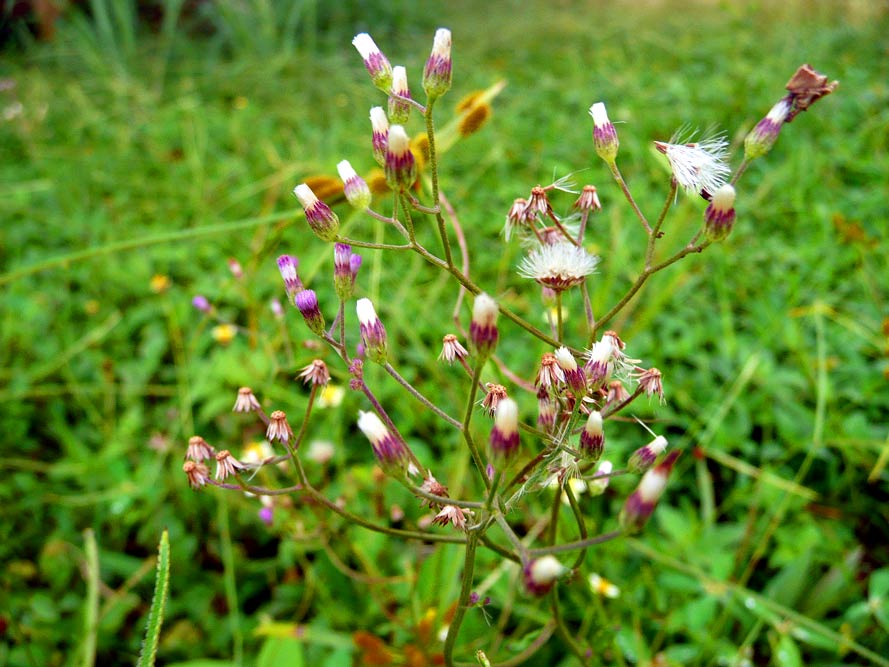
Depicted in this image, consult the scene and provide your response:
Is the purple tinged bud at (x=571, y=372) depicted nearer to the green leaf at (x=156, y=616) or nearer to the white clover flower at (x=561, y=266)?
the white clover flower at (x=561, y=266)

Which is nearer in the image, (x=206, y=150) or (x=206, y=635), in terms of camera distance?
(x=206, y=635)

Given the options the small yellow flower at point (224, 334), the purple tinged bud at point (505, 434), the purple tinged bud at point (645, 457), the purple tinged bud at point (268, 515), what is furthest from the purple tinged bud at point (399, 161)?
the small yellow flower at point (224, 334)

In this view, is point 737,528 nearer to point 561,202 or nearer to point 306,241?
point 561,202

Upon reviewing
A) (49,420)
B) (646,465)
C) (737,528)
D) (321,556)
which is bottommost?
(49,420)

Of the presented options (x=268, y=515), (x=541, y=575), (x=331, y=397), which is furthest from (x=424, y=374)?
(x=541, y=575)

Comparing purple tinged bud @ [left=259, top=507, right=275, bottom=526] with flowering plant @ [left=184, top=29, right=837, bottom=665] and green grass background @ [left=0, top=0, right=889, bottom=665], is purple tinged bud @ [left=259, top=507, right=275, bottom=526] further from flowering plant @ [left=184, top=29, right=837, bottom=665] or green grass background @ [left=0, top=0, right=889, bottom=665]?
flowering plant @ [left=184, top=29, right=837, bottom=665]

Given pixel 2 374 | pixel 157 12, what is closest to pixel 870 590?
pixel 2 374

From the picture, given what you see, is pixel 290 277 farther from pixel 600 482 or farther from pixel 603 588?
pixel 603 588
